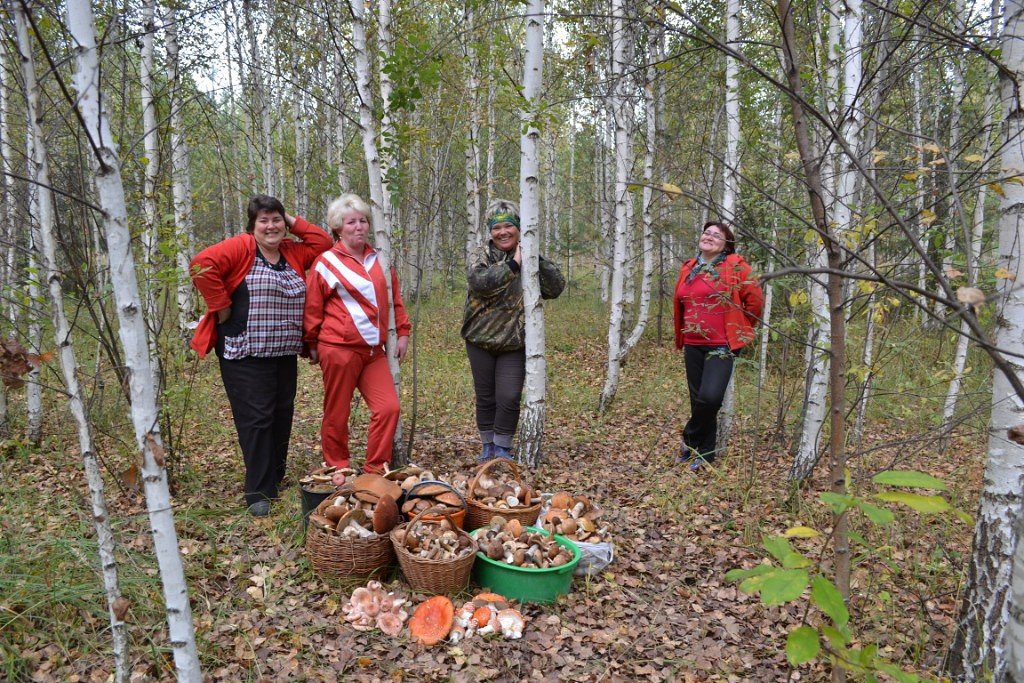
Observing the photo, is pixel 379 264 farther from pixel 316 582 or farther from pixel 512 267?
pixel 316 582

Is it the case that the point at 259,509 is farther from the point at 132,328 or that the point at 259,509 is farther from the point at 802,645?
the point at 802,645

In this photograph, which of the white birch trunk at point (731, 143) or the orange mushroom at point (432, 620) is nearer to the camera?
the orange mushroom at point (432, 620)

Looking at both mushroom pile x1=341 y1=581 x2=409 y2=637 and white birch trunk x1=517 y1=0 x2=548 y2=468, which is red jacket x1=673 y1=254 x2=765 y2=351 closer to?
white birch trunk x1=517 y1=0 x2=548 y2=468

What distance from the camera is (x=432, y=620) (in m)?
2.75

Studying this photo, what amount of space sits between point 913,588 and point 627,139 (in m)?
4.92

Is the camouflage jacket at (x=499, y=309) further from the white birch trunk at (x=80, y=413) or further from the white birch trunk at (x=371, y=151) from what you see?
the white birch trunk at (x=80, y=413)

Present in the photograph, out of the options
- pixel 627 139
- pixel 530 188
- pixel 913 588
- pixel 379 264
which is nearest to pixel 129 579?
pixel 379 264

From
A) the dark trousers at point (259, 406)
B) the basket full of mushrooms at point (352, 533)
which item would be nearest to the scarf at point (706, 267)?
the basket full of mushrooms at point (352, 533)

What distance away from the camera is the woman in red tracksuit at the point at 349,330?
12.3ft

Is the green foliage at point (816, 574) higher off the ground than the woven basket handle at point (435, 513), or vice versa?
the green foliage at point (816, 574)

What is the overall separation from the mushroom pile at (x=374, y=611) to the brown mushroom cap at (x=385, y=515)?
0.29 metres

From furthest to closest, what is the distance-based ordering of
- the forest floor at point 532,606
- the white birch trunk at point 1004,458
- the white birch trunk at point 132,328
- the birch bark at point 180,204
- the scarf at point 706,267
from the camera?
the birch bark at point 180,204 < the scarf at point 706,267 < the forest floor at point 532,606 < the white birch trunk at point 1004,458 < the white birch trunk at point 132,328

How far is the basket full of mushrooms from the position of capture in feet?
9.82

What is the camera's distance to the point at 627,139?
253 inches
